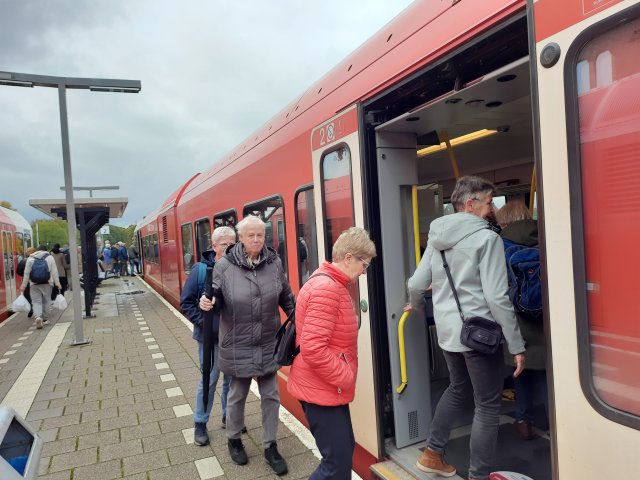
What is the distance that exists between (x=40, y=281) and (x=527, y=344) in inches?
378

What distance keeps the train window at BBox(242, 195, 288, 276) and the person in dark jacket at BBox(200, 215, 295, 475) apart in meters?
0.94

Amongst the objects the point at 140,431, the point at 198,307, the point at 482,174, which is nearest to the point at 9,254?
the point at 140,431

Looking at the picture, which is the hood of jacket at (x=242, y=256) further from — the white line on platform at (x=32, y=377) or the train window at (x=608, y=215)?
the white line on platform at (x=32, y=377)

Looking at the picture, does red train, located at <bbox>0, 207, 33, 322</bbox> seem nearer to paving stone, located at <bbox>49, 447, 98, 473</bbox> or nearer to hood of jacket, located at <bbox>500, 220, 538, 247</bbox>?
paving stone, located at <bbox>49, 447, 98, 473</bbox>

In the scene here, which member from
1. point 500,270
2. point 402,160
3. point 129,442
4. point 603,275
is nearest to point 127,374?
point 129,442

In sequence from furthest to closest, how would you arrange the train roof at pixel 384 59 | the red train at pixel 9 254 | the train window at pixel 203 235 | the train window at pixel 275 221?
the red train at pixel 9 254, the train window at pixel 203 235, the train window at pixel 275 221, the train roof at pixel 384 59

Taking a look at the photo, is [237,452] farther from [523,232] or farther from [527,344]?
[523,232]

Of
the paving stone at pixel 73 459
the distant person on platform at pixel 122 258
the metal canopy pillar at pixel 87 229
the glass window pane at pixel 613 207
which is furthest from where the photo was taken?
the distant person on platform at pixel 122 258

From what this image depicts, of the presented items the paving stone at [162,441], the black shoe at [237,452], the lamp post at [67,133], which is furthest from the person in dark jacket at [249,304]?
the lamp post at [67,133]

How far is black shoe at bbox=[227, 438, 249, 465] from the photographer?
3.27 meters

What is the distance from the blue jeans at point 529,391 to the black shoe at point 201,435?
2237 mm

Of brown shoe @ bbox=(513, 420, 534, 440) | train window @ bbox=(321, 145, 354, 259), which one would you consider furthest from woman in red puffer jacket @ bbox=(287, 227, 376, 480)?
brown shoe @ bbox=(513, 420, 534, 440)

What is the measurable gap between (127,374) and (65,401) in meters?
0.92

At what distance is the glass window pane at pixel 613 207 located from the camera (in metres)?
1.35
